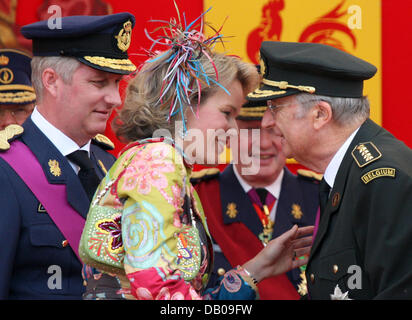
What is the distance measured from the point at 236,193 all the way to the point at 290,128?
116 cm

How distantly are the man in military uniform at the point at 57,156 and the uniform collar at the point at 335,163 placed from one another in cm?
95

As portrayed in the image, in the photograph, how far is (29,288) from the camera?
2.43 metres

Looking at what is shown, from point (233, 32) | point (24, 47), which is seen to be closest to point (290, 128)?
point (233, 32)

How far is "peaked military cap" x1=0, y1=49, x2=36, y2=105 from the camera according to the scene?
4234 millimetres

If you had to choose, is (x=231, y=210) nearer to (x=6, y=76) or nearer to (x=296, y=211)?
(x=296, y=211)

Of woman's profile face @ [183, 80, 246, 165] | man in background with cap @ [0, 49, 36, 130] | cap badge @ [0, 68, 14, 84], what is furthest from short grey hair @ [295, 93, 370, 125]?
cap badge @ [0, 68, 14, 84]

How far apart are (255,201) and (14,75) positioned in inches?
73.5

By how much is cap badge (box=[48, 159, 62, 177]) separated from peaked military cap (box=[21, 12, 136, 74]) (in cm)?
44

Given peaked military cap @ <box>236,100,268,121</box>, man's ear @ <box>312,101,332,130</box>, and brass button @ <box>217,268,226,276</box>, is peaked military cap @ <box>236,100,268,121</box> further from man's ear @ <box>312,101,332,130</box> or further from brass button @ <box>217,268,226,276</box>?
man's ear @ <box>312,101,332,130</box>

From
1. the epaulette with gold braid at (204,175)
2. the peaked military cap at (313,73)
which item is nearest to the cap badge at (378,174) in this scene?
the peaked military cap at (313,73)

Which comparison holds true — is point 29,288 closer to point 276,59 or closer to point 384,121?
point 276,59

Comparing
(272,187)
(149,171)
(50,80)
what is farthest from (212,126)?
(272,187)

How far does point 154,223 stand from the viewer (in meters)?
1.91

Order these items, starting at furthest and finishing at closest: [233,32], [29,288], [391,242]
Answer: [233,32], [29,288], [391,242]
